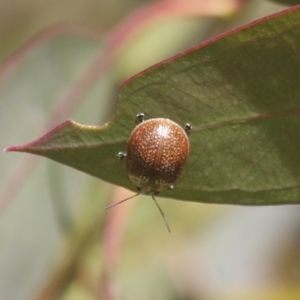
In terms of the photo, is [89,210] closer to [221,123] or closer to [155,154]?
[155,154]

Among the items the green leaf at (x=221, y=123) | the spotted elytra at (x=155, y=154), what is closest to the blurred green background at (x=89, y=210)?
the spotted elytra at (x=155, y=154)

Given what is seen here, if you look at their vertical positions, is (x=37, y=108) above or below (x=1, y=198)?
above

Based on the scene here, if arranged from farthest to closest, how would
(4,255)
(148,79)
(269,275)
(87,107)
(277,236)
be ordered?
(277,236), (269,275), (87,107), (4,255), (148,79)

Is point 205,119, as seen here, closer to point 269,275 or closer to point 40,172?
point 40,172

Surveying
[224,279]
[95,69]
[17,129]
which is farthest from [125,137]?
[224,279]

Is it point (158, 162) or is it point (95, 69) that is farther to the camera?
Answer: point (95, 69)

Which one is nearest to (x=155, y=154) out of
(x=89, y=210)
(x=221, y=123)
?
(x=221, y=123)
